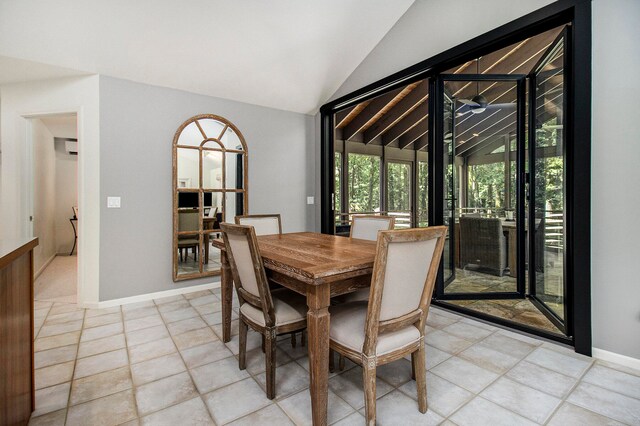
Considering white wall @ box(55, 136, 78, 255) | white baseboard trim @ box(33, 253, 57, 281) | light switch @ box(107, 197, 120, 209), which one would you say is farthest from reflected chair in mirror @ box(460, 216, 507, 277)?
white wall @ box(55, 136, 78, 255)

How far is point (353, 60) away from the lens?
3844 mm

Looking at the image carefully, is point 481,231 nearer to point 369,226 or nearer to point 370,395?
point 369,226

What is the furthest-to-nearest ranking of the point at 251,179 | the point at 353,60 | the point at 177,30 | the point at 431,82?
the point at 251,179 < the point at 353,60 < the point at 431,82 < the point at 177,30

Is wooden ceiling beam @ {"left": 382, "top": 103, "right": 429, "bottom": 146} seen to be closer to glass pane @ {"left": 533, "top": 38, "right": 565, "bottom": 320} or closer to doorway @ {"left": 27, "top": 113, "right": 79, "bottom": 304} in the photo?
glass pane @ {"left": 533, "top": 38, "right": 565, "bottom": 320}

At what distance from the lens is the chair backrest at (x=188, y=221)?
370 centimetres

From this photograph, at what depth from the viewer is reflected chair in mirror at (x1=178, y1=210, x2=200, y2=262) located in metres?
3.70

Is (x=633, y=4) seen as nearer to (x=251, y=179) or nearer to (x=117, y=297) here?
(x=251, y=179)

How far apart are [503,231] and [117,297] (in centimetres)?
469

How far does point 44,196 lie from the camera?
17.1 ft

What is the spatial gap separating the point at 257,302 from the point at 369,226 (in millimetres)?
1378

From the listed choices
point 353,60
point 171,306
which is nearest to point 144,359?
point 171,306

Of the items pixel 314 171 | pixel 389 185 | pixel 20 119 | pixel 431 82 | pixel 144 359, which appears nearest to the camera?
pixel 144 359

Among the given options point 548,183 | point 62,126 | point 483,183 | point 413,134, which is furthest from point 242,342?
point 413,134

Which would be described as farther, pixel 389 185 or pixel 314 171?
pixel 389 185
